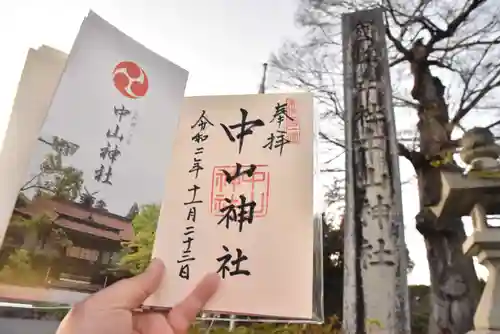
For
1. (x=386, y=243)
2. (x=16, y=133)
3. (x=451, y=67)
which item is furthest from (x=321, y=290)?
(x=451, y=67)

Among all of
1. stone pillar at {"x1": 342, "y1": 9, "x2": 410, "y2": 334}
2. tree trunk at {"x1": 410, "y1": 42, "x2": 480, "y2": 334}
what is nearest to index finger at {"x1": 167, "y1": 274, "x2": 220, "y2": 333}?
stone pillar at {"x1": 342, "y1": 9, "x2": 410, "y2": 334}

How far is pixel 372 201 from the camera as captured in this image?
144 centimetres

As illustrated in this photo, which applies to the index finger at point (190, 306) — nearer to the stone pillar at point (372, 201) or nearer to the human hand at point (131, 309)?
the human hand at point (131, 309)

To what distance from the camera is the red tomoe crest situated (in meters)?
0.52

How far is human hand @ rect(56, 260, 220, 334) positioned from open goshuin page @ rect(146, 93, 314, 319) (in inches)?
0.6

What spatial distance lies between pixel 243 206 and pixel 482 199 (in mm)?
1271

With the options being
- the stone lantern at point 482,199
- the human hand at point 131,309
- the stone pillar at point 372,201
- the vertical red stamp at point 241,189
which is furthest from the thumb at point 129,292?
the stone lantern at point 482,199

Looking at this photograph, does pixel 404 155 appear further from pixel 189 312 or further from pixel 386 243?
pixel 189 312

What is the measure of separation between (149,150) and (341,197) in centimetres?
247

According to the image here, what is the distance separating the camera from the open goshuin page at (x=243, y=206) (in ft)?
1.54

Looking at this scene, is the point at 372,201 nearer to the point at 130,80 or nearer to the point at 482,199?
the point at 482,199

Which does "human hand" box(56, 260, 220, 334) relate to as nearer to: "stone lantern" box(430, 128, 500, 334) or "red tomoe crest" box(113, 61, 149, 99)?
"red tomoe crest" box(113, 61, 149, 99)

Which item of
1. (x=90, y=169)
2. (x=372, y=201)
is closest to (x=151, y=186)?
(x=90, y=169)

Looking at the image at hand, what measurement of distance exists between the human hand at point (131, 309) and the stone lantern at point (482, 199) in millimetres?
1249
